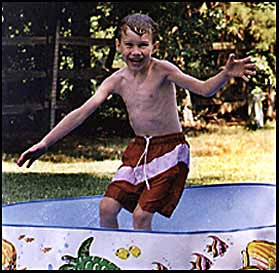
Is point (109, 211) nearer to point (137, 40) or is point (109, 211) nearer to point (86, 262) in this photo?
point (86, 262)

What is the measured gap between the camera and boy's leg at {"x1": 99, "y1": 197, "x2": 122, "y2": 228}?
5.94ft

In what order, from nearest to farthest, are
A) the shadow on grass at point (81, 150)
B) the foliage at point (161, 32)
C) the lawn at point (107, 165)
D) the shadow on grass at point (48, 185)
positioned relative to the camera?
the shadow on grass at point (48, 185)
the lawn at point (107, 165)
the shadow on grass at point (81, 150)
the foliage at point (161, 32)

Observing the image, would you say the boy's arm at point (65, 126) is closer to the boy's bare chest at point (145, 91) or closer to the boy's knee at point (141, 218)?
the boy's bare chest at point (145, 91)

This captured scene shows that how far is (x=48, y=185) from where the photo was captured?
2973mm

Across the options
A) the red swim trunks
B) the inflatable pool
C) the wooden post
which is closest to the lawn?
the wooden post

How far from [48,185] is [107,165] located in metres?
0.36

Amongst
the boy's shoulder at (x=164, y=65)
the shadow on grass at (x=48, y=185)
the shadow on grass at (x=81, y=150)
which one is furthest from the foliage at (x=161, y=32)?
the boy's shoulder at (x=164, y=65)

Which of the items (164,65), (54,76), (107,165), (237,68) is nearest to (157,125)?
(164,65)

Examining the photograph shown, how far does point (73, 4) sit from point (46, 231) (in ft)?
7.21

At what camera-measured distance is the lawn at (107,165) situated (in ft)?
9.64

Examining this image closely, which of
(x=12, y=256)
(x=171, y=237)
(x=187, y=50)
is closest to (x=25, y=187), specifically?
(x=187, y=50)

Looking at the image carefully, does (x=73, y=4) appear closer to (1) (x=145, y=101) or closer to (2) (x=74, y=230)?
(1) (x=145, y=101)

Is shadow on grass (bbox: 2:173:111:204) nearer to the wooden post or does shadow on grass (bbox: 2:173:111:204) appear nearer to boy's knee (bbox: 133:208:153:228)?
the wooden post

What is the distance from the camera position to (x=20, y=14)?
12.7 feet
